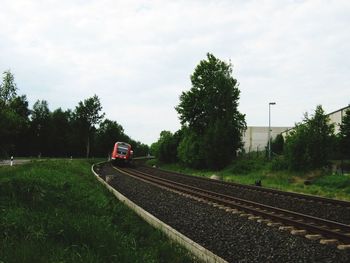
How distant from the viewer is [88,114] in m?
105

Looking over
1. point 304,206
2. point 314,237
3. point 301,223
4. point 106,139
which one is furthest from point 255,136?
point 314,237

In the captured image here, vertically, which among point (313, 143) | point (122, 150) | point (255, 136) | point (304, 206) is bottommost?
point (304, 206)

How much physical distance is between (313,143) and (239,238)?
70.1 feet

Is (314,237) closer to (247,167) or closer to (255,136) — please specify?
(247,167)

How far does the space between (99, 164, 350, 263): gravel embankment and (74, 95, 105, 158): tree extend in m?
89.9

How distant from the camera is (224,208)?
15.1 m

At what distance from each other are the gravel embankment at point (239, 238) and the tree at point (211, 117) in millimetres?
28293

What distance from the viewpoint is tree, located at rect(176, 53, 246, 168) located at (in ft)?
145

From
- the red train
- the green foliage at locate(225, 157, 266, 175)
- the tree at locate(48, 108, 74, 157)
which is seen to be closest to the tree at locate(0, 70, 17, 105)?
the green foliage at locate(225, 157, 266, 175)

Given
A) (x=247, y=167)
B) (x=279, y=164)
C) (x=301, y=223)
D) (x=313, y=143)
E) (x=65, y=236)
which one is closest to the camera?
(x=65, y=236)

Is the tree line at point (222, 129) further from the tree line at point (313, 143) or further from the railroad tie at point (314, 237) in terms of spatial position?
the railroad tie at point (314, 237)

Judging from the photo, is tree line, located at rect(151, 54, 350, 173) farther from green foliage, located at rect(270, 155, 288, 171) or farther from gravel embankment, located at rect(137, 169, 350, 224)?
gravel embankment, located at rect(137, 169, 350, 224)

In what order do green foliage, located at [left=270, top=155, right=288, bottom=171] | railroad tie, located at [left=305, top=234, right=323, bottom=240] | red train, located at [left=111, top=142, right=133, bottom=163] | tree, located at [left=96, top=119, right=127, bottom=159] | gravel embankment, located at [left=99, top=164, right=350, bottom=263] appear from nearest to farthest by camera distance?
gravel embankment, located at [left=99, top=164, right=350, bottom=263]
railroad tie, located at [left=305, top=234, right=323, bottom=240]
green foliage, located at [left=270, top=155, right=288, bottom=171]
red train, located at [left=111, top=142, right=133, bottom=163]
tree, located at [left=96, top=119, right=127, bottom=159]

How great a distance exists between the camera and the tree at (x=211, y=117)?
44062mm
